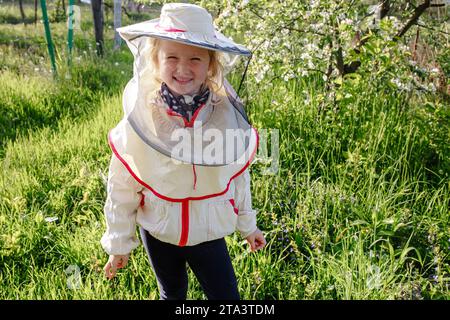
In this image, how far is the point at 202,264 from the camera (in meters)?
1.76

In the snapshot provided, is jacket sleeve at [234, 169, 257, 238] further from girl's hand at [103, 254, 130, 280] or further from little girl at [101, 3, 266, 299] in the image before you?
Answer: girl's hand at [103, 254, 130, 280]

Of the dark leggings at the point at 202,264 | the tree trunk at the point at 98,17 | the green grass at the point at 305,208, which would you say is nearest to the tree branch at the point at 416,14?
the green grass at the point at 305,208

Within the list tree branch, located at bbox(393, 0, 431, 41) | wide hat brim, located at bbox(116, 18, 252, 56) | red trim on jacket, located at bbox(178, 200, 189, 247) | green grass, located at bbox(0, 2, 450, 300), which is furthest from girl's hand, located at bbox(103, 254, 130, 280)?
tree branch, located at bbox(393, 0, 431, 41)

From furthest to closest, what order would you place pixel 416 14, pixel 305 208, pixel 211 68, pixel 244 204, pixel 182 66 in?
1. pixel 416 14
2. pixel 305 208
3. pixel 244 204
4. pixel 211 68
5. pixel 182 66

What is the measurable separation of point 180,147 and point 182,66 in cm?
30

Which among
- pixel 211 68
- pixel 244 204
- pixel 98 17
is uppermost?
pixel 98 17

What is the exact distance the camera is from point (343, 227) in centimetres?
264

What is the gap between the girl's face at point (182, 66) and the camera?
1.60 metres

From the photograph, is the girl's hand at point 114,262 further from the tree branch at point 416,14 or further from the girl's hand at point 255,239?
the tree branch at point 416,14

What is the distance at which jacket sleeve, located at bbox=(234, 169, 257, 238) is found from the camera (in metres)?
1.82

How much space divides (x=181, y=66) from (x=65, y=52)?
5390 millimetres

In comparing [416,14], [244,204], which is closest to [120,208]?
[244,204]

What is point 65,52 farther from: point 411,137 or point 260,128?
point 411,137

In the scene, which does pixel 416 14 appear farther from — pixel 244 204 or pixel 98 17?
pixel 98 17
